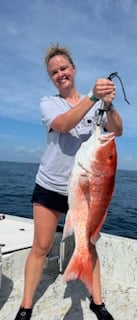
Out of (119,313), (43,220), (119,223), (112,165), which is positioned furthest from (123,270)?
(119,223)

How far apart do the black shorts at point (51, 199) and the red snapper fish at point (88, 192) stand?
2.36 ft

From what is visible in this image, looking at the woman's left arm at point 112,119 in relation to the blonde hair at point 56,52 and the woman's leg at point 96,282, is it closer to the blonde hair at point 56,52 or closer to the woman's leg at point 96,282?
the blonde hair at point 56,52

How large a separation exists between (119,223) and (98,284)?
1131cm

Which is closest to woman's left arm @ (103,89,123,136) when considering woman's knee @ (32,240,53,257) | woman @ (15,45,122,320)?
woman @ (15,45,122,320)

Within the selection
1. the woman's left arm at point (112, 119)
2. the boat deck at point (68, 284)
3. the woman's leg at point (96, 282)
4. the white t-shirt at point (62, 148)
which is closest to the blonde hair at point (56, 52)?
the white t-shirt at point (62, 148)

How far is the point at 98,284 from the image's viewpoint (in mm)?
3625

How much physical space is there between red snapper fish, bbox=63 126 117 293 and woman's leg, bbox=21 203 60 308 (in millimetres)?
737

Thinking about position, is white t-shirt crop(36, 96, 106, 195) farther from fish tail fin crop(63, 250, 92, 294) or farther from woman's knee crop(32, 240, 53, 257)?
fish tail fin crop(63, 250, 92, 294)

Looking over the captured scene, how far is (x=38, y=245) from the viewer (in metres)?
3.46

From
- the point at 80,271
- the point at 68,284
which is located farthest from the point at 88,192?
the point at 68,284

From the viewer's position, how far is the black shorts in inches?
134

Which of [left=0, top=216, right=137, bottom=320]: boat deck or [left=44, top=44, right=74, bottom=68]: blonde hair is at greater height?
[left=44, top=44, right=74, bottom=68]: blonde hair

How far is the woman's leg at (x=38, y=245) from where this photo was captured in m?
3.43

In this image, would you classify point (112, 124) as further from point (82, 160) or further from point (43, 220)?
point (43, 220)
